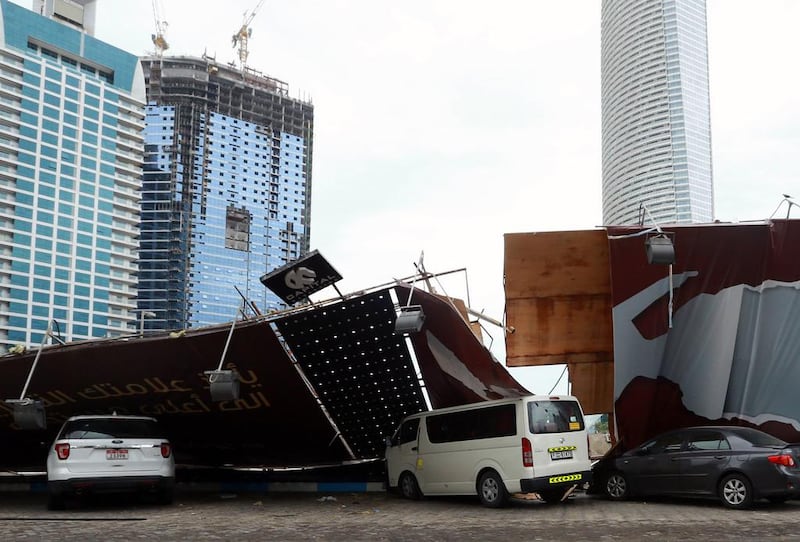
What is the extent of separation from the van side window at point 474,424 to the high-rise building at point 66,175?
131 metres

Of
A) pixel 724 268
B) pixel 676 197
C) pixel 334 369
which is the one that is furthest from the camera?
pixel 676 197

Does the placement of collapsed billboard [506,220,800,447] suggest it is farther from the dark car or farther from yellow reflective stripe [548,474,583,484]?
yellow reflective stripe [548,474,583,484]

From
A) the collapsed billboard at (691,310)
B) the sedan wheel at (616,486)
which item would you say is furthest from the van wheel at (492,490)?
the collapsed billboard at (691,310)

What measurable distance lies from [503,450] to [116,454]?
6.29 meters

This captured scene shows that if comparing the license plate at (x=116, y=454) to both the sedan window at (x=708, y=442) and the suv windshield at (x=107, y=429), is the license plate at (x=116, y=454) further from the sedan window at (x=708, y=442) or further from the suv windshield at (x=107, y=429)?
the sedan window at (x=708, y=442)

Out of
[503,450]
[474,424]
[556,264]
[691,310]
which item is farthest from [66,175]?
[691,310]

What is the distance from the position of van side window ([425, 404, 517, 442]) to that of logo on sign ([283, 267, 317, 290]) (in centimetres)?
372

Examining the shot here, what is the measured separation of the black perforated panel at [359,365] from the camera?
41.9ft

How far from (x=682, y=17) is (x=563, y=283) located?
150 metres

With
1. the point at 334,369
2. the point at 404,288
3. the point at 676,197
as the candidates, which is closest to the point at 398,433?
the point at 334,369

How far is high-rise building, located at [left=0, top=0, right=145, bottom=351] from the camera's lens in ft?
435

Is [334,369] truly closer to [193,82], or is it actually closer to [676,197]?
[676,197]

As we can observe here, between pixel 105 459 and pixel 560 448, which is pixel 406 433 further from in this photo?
pixel 105 459

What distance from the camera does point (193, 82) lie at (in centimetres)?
16750
